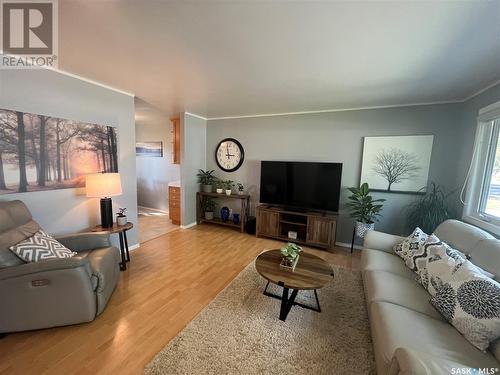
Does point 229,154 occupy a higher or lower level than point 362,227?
higher

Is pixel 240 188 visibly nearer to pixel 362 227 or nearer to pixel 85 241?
pixel 362 227

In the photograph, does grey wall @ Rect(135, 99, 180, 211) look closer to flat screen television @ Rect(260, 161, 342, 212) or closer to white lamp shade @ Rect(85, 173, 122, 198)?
flat screen television @ Rect(260, 161, 342, 212)

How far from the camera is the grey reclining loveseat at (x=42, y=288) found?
1532 millimetres

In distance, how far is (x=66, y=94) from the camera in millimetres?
2359

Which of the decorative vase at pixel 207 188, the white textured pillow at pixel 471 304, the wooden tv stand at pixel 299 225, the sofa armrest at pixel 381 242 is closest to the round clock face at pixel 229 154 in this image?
the decorative vase at pixel 207 188

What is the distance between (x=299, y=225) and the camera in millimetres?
3746

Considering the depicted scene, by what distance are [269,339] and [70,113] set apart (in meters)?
3.12

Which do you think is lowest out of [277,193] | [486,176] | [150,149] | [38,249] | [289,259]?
[289,259]

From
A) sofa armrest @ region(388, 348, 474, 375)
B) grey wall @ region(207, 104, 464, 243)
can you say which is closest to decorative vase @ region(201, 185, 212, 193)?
grey wall @ region(207, 104, 464, 243)

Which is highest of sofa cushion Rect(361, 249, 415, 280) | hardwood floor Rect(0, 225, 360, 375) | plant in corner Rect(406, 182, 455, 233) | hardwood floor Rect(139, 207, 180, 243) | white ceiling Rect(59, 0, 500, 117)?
white ceiling Rect(59, 0, 500, 117)

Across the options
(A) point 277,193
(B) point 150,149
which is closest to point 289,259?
(A) point 277,193

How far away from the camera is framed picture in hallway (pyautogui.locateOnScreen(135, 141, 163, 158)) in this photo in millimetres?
5402

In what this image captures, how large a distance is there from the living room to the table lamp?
0.02 m

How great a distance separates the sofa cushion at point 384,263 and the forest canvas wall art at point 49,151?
3337mm
